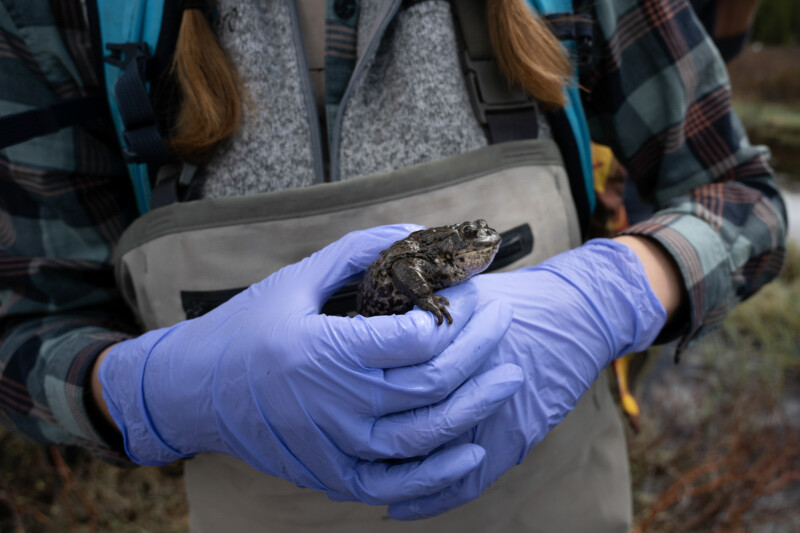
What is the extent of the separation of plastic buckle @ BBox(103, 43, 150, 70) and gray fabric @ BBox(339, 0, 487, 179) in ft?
2.03

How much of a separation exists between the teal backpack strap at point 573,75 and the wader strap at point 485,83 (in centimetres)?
18

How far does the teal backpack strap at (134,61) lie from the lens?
153 centimetres

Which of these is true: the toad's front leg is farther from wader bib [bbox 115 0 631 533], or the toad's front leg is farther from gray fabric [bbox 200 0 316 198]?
gray fabric [bbox 200 0 316 198]

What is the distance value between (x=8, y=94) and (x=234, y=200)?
812mm

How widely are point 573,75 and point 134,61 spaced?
1.35 m

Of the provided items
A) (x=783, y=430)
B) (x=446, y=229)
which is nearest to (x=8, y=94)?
(x=446, y=229)

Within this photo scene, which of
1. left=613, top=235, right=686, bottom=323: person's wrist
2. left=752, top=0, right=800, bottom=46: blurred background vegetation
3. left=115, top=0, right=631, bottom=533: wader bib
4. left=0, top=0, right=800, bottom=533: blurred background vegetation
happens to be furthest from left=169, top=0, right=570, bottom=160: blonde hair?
left=752, top=0, right=800, bottom=46: blurred background vegetation

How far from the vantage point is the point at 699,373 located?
5.60m

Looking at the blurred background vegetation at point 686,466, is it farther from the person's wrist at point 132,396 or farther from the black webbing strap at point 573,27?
the black webbing strap at point 573,27

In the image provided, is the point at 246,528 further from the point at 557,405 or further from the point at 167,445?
the point at 557,405

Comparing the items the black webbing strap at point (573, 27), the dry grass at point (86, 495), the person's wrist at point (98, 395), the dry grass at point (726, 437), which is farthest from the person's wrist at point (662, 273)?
the dry grass at point (86, 495)

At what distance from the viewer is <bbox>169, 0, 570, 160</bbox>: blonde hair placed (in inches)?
61.0

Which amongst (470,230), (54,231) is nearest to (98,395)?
(54,231)

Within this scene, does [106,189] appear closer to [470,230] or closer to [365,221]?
[365,221]
